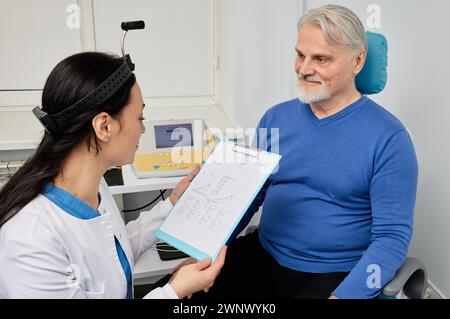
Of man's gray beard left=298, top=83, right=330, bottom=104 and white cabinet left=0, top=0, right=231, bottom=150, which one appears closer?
man's gray beard left=298, top=83, right=330, bottom=104

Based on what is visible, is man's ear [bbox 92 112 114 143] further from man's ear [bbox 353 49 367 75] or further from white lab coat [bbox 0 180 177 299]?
man's ear [bbox 353 49 367 75]

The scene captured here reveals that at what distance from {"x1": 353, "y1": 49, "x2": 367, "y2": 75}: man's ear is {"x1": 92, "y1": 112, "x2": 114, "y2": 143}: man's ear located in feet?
2.47

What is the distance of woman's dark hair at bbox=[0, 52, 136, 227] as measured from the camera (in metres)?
0.93

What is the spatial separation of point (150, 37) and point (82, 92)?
1436 millimetres

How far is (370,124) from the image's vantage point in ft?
4.23

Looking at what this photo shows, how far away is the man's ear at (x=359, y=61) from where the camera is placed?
1311 millimetres

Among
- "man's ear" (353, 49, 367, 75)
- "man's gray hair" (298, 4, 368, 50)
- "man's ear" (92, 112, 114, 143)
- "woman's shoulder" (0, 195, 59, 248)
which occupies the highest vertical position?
"man's gray hair" (298, 4, 368, 50)

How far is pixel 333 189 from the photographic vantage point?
1.31 m

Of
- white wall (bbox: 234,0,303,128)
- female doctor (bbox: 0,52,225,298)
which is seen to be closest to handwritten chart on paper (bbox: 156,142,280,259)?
female doctor (bbox: 0,52,225,298)

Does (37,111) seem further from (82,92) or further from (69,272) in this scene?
(69,272)

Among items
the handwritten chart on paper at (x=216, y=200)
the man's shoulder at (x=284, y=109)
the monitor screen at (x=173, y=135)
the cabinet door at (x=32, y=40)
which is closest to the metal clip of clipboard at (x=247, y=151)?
the handwritten chart on paper at (x=216, y=200)

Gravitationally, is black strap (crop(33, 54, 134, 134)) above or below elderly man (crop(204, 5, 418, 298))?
above

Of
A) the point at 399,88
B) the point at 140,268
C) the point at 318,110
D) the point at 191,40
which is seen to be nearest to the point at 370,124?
the point at 318,110
